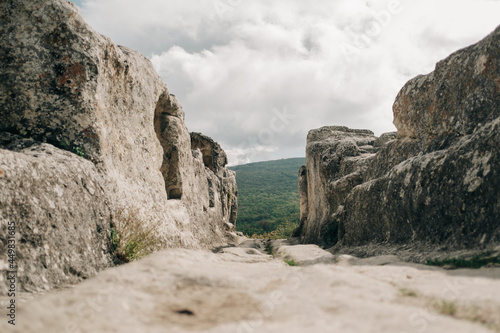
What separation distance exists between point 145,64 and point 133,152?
324cm

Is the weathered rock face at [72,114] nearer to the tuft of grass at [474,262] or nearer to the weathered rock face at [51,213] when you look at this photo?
the weathered rock face at [51,213]

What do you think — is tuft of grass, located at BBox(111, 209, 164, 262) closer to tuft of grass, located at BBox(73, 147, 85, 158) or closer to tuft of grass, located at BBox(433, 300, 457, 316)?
tuft of grass, located at BBox(73, 147, 85, 158)

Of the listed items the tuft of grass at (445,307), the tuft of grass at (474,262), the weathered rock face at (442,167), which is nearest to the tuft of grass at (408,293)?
the tuft of grass at (445,307)

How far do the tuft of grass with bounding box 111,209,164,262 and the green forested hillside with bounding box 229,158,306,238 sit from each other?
1154 inches

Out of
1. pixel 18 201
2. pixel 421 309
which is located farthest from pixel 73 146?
pixel 421 309

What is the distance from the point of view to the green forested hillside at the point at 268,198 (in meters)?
46.6

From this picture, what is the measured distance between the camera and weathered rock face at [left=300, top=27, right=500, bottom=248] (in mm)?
5070

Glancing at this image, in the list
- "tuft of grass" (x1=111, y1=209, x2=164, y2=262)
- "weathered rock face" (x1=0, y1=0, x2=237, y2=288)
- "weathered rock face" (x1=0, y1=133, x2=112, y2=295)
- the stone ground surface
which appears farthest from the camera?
"tuft of grass" (x1=111, y1=209, x2=164, y2=262)

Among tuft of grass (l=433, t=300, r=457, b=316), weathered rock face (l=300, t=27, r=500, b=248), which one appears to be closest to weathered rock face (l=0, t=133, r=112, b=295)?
tuft of grass (l=433, t=300, r=457, b=316)

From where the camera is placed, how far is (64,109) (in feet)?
19.8

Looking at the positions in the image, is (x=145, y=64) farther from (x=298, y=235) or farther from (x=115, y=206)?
(x=298, y=235)

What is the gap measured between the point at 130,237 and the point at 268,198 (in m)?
68.4

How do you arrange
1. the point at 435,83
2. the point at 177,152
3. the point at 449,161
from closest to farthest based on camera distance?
1. the point at 449,161
2. the point at 435,83
3. the point at 177,152

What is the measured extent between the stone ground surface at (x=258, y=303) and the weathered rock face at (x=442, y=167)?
2156 millimetres
